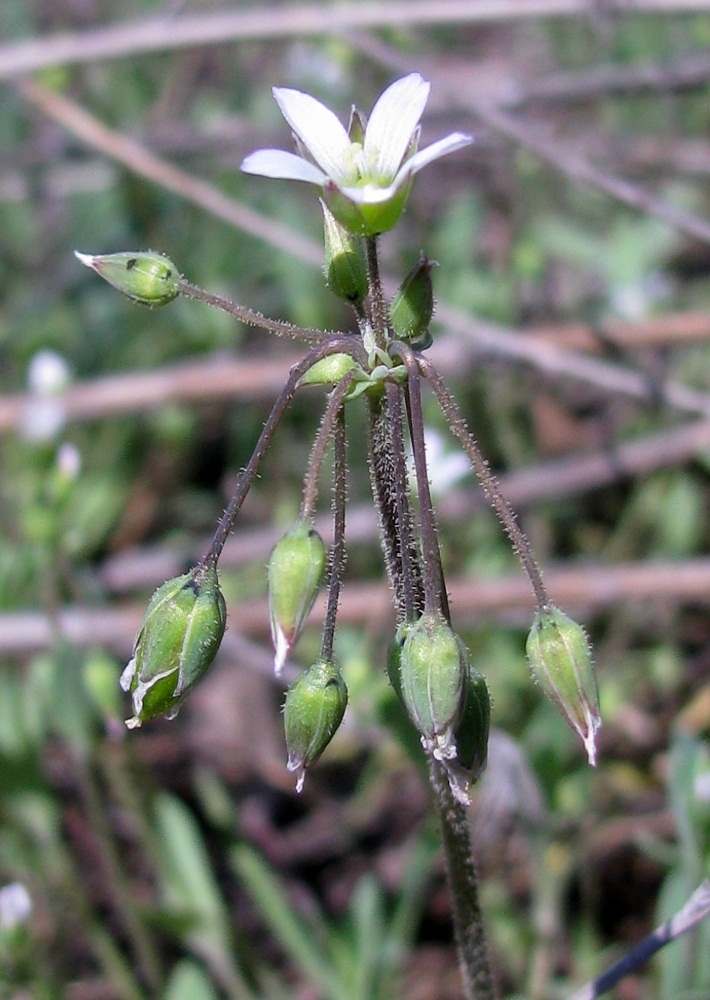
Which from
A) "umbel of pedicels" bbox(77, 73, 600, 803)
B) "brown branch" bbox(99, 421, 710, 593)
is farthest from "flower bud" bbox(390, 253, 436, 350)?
"brown branch" bbox(99, 421, 710, 593)

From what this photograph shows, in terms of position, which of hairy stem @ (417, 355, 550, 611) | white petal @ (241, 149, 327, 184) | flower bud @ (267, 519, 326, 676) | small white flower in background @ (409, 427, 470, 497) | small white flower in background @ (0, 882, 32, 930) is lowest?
small white flower in background @ (0, 882, 32, 930)

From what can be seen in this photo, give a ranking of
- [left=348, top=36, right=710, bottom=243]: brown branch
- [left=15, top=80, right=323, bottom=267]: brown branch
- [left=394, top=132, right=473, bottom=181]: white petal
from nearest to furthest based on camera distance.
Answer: [left=394, top=132, right=473, bottom=181]: white petal, [left=348, top=36, right=710, bottom=243]: brown branch, [left=15, top=80, right=323, bottom=267]: brown branch

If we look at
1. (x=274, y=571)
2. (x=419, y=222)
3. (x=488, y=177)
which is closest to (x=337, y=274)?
(x=274, y=571)

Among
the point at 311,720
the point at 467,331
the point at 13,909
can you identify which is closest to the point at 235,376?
the point at 467,331

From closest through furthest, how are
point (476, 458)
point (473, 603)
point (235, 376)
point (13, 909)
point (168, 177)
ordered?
point (476, 458)
point (13, 909)
point (473, 603)
point (168, 177)
point (235, 376)

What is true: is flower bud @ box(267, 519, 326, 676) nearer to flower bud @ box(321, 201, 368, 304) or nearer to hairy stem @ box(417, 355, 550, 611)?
hairy stem @ box(417, 355, 550, 611)

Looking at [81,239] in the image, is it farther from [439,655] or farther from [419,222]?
[439,655]

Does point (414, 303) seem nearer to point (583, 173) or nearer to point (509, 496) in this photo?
point (583, 173)
